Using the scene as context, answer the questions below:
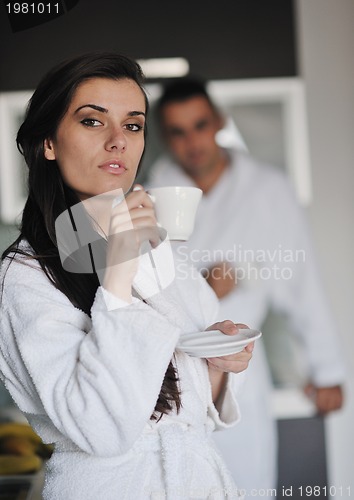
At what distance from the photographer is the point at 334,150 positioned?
1589 millimetres

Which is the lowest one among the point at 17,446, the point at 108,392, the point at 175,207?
the point at 17,446

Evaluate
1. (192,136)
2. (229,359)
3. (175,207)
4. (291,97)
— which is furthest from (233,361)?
(291,97)

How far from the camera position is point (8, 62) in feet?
4.21

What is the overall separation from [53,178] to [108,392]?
0.31m

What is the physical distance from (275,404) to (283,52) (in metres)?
0.75

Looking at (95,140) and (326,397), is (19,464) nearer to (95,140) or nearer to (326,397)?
(326,397)

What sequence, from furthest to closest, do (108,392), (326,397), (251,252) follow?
(326,397)
(251,252)
(108,392)

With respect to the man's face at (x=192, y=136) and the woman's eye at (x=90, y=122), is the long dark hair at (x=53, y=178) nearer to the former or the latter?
the woman's eye at (x=90, y=122)

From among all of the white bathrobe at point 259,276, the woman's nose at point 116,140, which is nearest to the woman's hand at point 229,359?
the woman's nose at point 116,140

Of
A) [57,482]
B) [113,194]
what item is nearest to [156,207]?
[113,194]

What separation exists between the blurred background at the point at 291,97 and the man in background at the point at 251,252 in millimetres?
37

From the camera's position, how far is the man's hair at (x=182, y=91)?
5.06 ft

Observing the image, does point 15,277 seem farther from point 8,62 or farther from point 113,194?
point 8,62

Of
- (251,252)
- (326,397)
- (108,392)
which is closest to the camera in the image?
(108,392)
